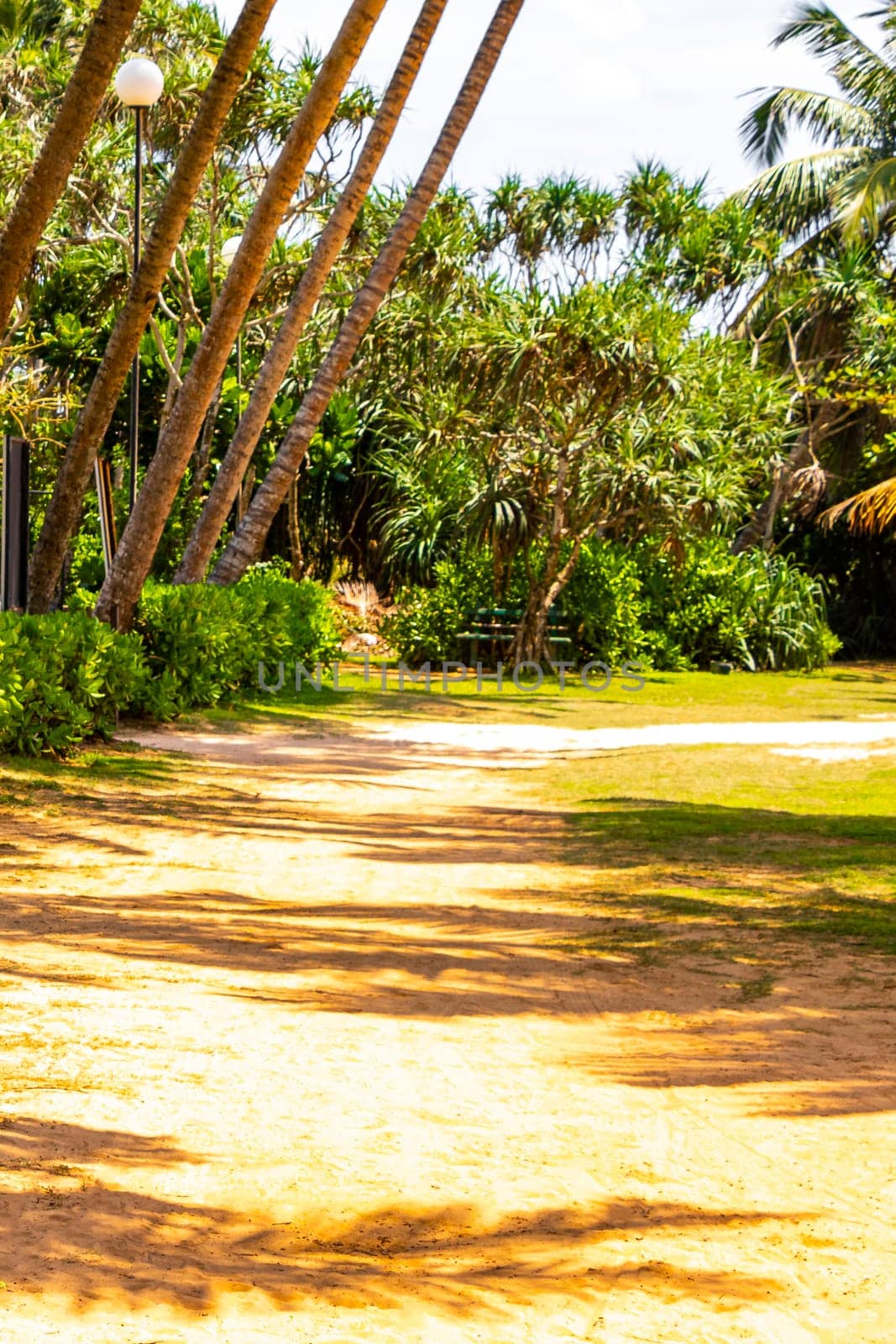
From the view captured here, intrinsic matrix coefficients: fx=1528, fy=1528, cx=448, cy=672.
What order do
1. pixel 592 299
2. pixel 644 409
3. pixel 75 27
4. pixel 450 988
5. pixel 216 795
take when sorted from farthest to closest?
1. pixel 75 27
2. pixel 644 409
3. pixel 592 299
4. pixel 216 795
5. pixel 450 988

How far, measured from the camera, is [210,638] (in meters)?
13.0

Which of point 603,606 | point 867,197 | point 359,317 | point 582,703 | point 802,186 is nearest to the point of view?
point 359,317

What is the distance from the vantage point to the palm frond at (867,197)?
952 inches

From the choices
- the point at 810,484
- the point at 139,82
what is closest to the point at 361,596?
the point at 810,484

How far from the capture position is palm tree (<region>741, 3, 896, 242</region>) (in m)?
29.0

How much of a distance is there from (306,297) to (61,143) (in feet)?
20.5

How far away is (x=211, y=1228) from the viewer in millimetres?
3426

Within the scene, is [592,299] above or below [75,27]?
below

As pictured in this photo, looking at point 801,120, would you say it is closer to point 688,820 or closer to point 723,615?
point 723,615

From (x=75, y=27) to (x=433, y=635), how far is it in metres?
13.0

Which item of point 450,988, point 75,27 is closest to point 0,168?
point 75,27

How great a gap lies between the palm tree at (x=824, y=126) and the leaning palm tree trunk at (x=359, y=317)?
13.5m

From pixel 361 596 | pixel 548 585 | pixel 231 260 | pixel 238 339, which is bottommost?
pixel 361 596

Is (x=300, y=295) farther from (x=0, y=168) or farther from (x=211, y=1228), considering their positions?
(x=211, y=1228)
